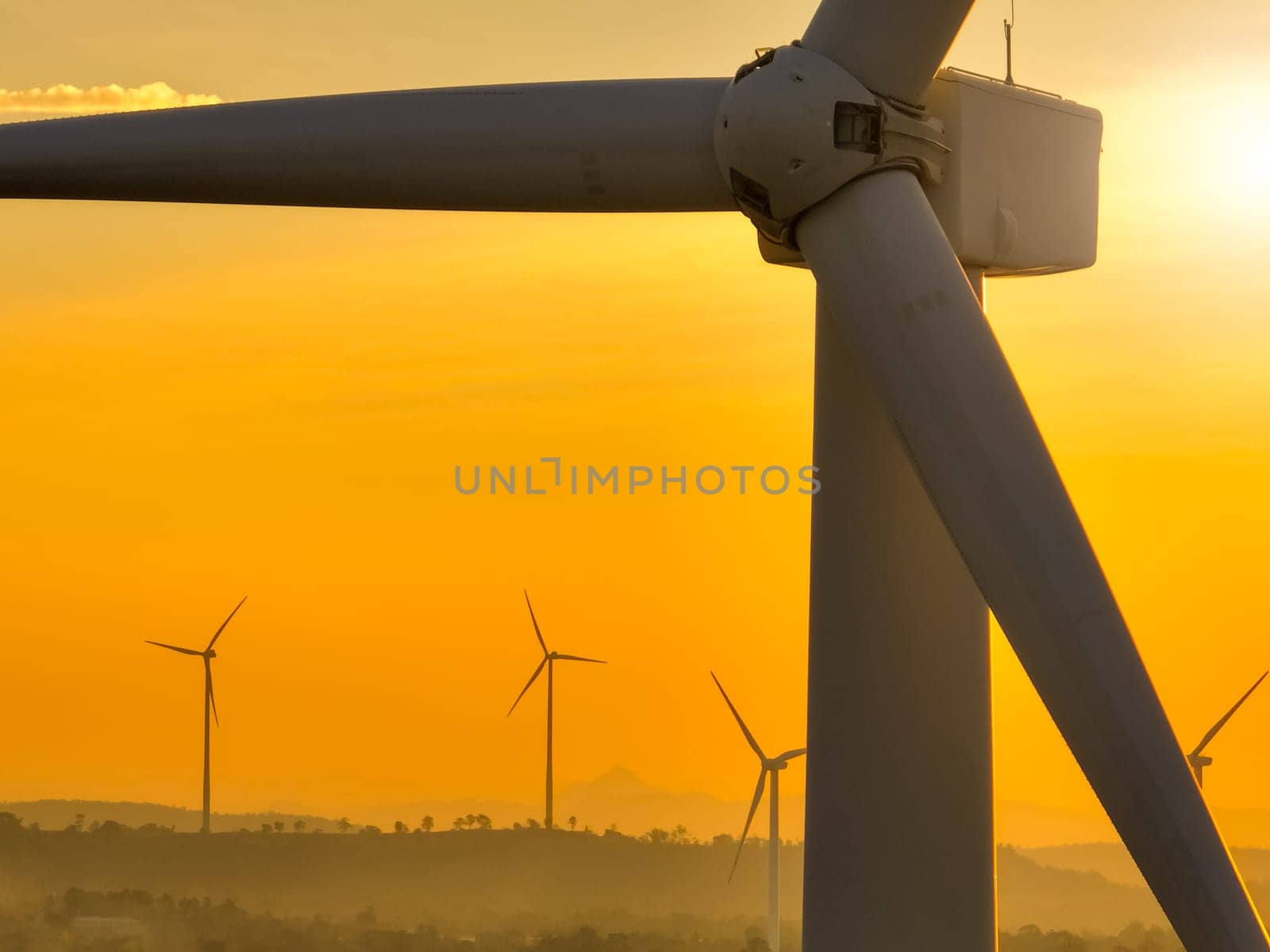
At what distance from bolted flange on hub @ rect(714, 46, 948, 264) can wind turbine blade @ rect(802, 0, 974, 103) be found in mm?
166

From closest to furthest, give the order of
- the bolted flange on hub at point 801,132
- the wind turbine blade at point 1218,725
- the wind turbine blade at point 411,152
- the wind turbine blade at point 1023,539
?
the wind turbine blade at point 1023,539, the bolted flange on hub at point 801,132, the wind turbine blade at point 411,152, the wind turbine blade at point 1218,725

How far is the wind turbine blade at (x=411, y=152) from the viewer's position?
69.6ft

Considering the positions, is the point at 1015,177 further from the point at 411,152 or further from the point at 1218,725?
the point at 1218,725

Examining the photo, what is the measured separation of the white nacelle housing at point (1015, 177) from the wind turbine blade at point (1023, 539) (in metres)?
1.97

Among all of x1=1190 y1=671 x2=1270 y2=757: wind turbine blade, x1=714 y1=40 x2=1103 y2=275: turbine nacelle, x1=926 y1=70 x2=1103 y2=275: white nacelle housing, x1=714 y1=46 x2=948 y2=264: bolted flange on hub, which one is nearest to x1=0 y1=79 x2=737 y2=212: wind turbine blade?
x1=714 y1=46 x2=948 y2=264: bolted flange on hub

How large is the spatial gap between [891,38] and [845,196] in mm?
1740

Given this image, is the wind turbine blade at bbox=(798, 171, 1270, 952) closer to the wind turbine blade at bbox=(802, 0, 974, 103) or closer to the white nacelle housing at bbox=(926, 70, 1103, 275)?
the wind turbine blade at bbox=(802, 0, 974, 103)

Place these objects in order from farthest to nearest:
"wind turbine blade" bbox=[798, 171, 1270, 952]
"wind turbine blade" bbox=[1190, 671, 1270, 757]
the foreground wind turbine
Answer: "wind turbine blade" bbox=[1190, 671, 1270, 757] < the foreground wind turbine < "wind turbine blade" bbox=[798, 171, 1270, 952]

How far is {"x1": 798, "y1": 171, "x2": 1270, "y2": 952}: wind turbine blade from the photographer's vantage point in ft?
55.9

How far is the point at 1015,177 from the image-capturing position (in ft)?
72.7

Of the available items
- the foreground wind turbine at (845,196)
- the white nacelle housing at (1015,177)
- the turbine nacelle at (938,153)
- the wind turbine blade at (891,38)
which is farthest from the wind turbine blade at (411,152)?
the white nacelle housing at (1015,177)

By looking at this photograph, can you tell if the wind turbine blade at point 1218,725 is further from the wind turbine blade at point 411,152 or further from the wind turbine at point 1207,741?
the wind turbine blade at point 411,152

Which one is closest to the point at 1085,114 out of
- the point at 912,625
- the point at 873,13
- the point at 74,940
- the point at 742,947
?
the point at 873,13

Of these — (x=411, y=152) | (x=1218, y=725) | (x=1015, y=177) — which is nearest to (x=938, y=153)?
(x=1015, y=177)
